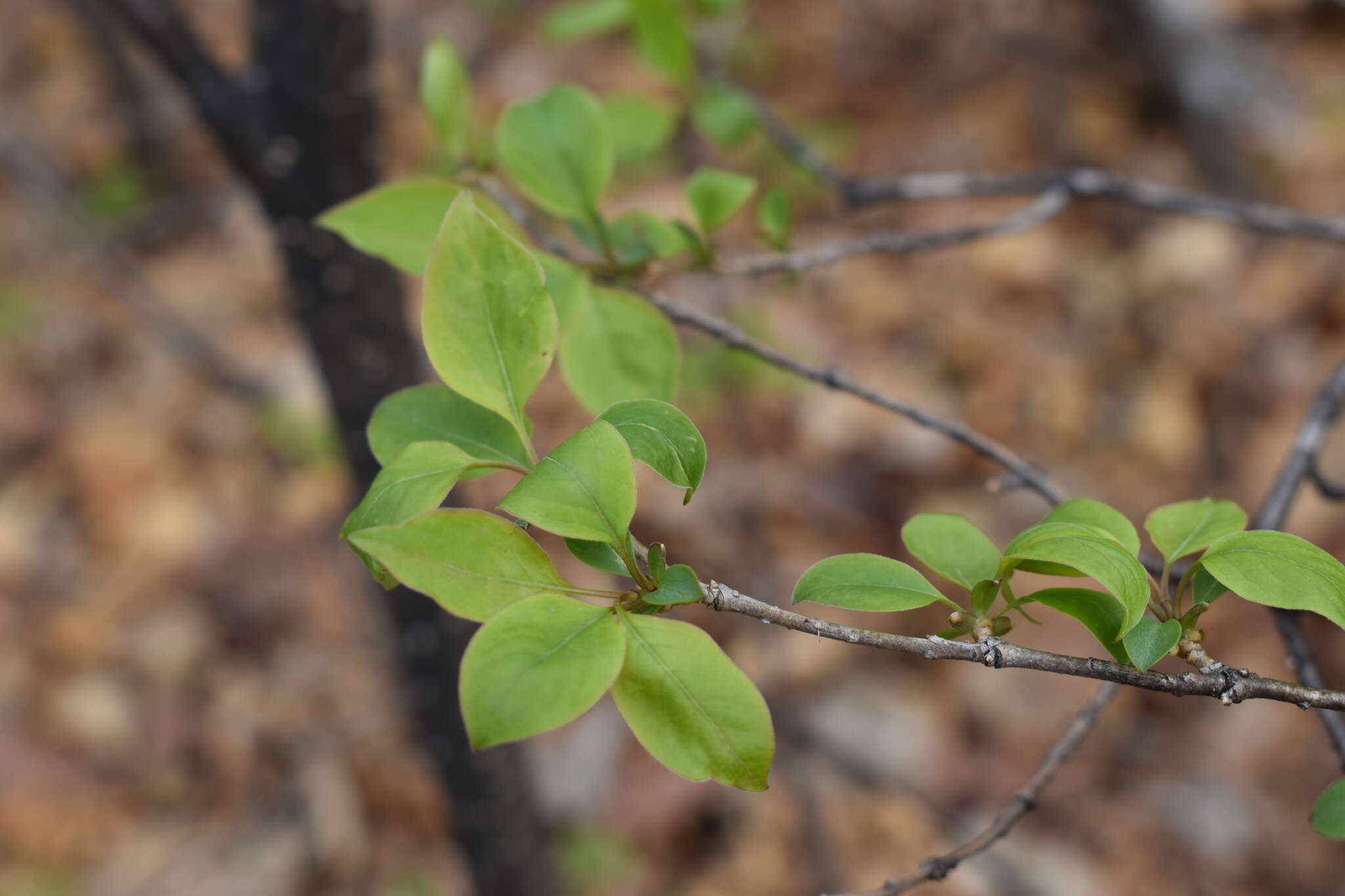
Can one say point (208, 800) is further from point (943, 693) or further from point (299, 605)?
→ point (943, 693)

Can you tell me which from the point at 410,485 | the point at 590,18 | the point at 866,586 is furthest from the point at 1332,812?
the point at 590,18

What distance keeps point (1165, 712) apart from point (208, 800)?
6.78 feet

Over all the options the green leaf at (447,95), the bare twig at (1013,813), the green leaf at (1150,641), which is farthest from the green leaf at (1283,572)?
the green leaf at (447,95)

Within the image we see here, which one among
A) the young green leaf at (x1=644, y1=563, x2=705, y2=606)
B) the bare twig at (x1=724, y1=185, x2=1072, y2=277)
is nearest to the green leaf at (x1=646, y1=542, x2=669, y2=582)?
the young green leaf at (x1=644, y1=563, x2=705, y2=606)

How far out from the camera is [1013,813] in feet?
1.83

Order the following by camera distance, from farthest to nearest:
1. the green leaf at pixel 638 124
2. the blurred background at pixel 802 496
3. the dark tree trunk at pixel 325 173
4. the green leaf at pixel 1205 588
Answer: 1. the blurred background at pixel 802 496
2. the green leaf at pixel 638 124
3. the dark tree trunk at pixel 325 173
4. the green leaf at pixel 1205 588

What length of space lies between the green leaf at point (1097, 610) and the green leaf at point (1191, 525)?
6 centimetres

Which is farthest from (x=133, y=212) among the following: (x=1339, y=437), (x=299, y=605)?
(x=1339, y=437)

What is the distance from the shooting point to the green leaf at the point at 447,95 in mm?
714

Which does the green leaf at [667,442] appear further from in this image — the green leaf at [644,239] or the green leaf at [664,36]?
the green leaf at [664,36]

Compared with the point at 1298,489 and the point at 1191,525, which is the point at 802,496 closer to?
the point at 1298,489

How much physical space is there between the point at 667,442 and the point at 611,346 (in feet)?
0.64

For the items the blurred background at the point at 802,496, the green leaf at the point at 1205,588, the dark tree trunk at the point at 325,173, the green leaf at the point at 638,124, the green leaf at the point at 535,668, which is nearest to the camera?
the green leaf at the point at 535,668

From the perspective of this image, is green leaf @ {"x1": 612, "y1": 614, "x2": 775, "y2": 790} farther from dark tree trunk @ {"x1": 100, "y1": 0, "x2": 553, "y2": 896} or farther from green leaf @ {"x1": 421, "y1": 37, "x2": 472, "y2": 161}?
dark tree trunk @ {"x1": 100, "y1": 0, "x2": 553, "y2": 896}
